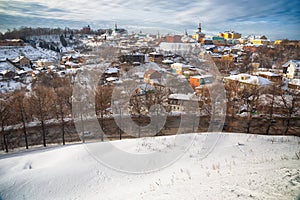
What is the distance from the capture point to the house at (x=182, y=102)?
10.2 metres

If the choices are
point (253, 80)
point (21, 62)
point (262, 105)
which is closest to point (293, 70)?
point (253, 80)

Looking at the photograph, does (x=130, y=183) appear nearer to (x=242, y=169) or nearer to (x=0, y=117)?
(x=242, y=169)

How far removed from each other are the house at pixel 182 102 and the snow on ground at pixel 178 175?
14.9 ft

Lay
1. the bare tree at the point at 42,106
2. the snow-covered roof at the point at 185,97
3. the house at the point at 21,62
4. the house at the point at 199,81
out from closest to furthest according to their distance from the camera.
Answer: the bare tree at the point at 42,106
the snow-covered roof at the point at 185,97
the house at the point at 199,81
the house at the point at 21,62

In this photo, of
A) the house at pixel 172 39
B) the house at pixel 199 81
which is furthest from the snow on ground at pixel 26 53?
the house at pixel 199 81

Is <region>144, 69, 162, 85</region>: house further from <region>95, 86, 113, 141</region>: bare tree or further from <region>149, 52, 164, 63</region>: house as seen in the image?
<region>149, 52, 164, 63</region>: house

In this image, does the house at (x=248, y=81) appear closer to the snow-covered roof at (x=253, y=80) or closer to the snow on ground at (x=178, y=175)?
the snow-covered roof at (x=253, y=80)

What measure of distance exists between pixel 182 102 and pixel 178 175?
7.35 meters

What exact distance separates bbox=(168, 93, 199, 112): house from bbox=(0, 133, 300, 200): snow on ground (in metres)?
4.53

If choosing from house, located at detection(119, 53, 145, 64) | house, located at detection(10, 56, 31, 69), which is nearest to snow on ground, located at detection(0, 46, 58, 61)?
house, located at detection(10, 56, 31, 69)

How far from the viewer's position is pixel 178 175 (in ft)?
12.5

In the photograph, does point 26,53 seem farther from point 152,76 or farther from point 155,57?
point 152,76

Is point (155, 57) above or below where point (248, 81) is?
above

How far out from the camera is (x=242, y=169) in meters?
3.61
